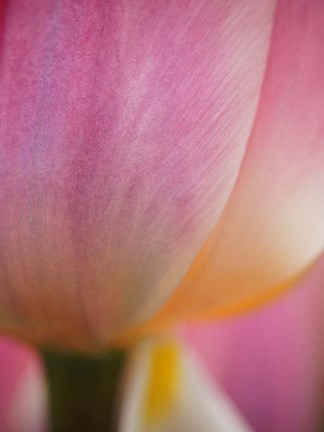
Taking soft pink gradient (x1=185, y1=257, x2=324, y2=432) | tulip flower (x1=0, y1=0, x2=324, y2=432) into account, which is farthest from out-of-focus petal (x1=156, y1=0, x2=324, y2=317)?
soft pink gradient (x1=185, y1=257, x2=324, y2=432)

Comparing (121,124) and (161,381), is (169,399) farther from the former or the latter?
(121,124)

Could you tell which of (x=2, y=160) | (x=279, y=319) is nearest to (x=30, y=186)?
(x=2, y=160)

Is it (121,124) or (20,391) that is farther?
(20,391)

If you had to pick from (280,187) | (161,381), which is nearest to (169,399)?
(161,381)

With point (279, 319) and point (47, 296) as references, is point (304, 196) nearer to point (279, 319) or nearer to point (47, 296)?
point (47, 296)

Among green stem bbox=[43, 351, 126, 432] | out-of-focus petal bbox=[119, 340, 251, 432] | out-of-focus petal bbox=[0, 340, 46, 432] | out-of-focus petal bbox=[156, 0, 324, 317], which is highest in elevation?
out-of-focus petal bbox=[156, 0, 324, 317]

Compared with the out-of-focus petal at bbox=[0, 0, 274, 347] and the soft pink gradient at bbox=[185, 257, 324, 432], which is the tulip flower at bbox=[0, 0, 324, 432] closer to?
the out-of-focus petal at bbox=[0, 0, 274, 347]

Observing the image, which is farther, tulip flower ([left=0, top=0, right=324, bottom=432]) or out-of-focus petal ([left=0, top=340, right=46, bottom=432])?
out-of-focus petal ([left=0, top=340, right=46, bottom=432])

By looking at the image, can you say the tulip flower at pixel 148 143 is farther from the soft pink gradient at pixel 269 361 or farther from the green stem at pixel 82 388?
the soft pink gradient at pixel 269 361

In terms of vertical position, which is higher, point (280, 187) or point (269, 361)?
point (280, 187)
